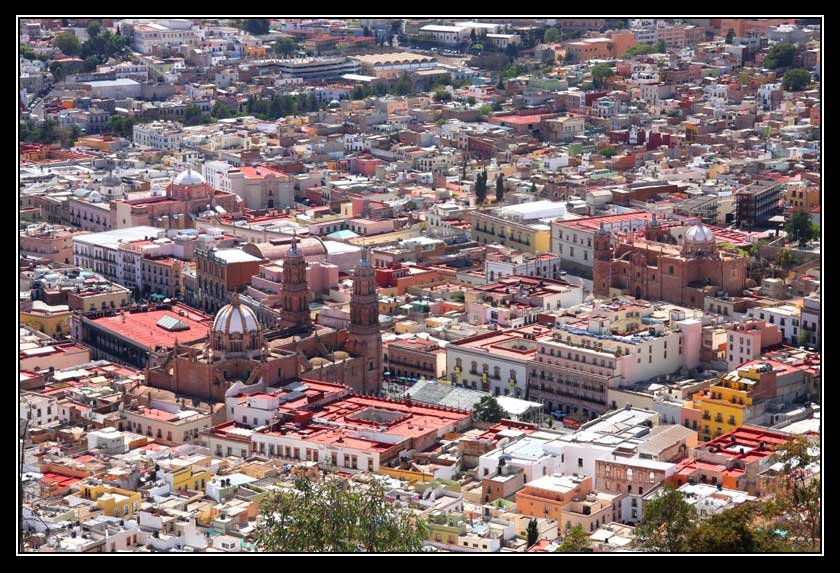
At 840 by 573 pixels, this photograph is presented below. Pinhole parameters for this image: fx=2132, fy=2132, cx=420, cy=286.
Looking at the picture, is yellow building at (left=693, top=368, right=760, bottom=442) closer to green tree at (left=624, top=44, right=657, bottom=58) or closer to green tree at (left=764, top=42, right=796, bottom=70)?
green tree at (left=764, top=42, right=796, bottom=70)

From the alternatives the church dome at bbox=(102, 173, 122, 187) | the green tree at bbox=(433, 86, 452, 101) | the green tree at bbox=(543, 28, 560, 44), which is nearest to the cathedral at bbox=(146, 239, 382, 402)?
the church dome at bbox=(102, 173, 122, 187)

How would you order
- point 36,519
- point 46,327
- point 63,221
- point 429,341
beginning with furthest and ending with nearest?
1. point 63,221
2. point 46,327
3. point 429,341
4. point 36,519

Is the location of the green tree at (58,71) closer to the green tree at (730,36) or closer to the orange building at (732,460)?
the green tree at (730,36)

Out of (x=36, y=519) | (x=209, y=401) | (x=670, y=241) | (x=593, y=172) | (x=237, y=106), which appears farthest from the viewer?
(x=237, y=106)

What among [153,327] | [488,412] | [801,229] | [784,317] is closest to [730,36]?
[801,229]

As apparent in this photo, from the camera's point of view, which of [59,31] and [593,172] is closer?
[593,172]

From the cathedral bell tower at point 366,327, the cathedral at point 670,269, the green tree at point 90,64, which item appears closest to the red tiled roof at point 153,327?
the cathedral bell tower at point 366,327

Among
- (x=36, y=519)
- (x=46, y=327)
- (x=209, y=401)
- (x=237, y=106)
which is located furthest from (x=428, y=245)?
(x=237, y=106)

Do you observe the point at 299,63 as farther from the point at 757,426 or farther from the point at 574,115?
the point at 757,426
